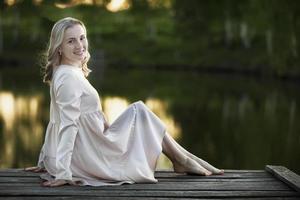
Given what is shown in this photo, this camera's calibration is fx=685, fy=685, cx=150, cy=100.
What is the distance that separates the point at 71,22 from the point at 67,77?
0.47 meters

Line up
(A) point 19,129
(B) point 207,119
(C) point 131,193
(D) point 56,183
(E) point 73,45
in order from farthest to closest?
1. (B) point 207,119
2. (A) point 19,129
3. (E) point 73,45
4. (D) point 56,183
5. (C) point 131,193

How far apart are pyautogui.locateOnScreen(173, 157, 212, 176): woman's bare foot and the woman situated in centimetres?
26

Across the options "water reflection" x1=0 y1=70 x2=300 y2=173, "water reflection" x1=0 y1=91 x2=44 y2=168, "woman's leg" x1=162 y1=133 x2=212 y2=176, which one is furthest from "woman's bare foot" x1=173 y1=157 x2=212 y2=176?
"water reflection" x1=0 y1=91 x2=44 y2=168

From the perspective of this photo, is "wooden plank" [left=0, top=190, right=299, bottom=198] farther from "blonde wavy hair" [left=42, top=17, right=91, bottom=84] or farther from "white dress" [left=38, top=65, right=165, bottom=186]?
"blonde wavy hair" [left=42, top=17, right=91, bottom=84]

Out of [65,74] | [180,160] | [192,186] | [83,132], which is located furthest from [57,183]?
[180,160]

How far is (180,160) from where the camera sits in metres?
6.13

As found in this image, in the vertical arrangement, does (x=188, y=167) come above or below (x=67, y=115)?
below

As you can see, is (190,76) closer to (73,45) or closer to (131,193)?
(73,45)

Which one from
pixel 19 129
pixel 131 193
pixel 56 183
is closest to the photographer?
pixel 131 193

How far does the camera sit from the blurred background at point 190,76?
1512 cm

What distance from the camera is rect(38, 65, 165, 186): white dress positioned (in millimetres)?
5578

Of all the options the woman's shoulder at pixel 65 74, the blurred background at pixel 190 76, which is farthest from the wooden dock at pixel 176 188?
the blurred background at pixel 190 76

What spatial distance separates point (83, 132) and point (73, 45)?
736mm

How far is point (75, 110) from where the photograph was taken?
5.60m
